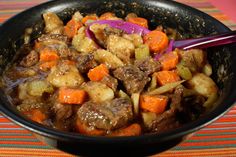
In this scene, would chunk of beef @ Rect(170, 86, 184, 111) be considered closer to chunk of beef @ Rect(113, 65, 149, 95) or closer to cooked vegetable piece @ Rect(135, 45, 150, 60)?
chunk of beef @ Rect(113, 65, 149, 95)

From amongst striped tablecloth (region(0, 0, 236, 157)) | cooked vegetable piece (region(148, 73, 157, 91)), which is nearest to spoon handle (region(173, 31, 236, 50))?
cooked vegetable piece (region(148, 73, 157, 91))

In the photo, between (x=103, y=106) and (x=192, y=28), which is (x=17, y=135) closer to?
(x=103, y=106)

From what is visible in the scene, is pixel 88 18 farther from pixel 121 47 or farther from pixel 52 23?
pixel 121 47

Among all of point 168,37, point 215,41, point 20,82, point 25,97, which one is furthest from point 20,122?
point 168,37

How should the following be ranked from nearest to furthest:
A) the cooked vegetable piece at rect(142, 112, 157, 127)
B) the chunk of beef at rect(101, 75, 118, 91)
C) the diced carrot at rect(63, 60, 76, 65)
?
the cooked vegetable piece at rect(142, 112, 157, 127), the chunk of beef at rect(101, 75, 118, 91), the diced carrot at rect(63, 60, 76, 65)

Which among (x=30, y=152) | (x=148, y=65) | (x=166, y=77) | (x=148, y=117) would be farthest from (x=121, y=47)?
(x=30, y=152)

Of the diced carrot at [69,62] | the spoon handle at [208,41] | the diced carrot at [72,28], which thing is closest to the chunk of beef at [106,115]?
the diced carrot at [69,62]

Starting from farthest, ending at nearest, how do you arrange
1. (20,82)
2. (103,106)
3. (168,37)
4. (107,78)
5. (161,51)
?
(168,37)
(161,51)
(20,82)
(107,78)
(103,106)
